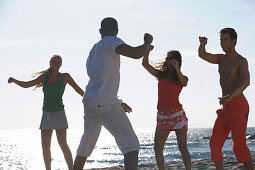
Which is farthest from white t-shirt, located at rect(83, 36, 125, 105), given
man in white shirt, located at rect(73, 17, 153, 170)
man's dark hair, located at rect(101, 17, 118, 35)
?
man's dark hair, located at rect(101, 17, 118, 35)

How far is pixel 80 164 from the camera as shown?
5473mm

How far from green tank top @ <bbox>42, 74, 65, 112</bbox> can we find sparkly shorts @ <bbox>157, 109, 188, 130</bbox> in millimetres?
1790

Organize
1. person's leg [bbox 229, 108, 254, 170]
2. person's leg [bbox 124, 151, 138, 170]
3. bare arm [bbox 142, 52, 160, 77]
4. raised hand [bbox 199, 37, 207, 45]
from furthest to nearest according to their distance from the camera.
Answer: bare arm [bbox 142, 52, 160, 77] → raised hand [bbox 199, 37, 207, 45] → person's leg [bbox 229, 108, 254, 170] → person's leg [bbox 124, 151, 138, 170]

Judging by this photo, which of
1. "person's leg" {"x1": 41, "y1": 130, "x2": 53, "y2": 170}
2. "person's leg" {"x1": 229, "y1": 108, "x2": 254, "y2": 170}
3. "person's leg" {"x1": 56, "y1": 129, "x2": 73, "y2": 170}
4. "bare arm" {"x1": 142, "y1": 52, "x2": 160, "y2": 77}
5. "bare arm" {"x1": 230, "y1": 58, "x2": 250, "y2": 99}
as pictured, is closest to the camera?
"bare arm" {"x1": 230, "y1": 58, "x2": 250, "y2": 99}

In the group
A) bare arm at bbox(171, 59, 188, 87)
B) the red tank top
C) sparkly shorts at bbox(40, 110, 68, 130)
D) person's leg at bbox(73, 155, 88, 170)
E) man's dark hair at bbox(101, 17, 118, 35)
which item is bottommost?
person's leg at bbox(73, 155, 88, 170)

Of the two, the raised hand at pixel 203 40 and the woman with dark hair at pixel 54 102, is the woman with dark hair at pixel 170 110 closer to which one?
the raised hand at pixel 203 40

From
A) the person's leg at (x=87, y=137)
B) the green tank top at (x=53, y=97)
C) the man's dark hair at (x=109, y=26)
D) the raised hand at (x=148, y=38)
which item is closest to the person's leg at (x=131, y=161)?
the person's leg at (x=87, y=137)

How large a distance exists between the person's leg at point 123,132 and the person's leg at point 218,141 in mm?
1738

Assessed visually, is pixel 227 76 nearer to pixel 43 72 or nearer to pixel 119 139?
pixel 119 139

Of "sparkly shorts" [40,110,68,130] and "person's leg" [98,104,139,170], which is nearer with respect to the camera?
"person's leg" [98,104,139,170]

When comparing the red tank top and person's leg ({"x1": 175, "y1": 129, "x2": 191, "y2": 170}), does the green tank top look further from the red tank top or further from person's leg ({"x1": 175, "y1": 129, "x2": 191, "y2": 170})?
person's leg ({"x1": 175, "y1": 129, "x2": 191, "y2": 170})

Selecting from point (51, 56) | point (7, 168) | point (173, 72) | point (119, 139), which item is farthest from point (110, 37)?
point (7, 168)

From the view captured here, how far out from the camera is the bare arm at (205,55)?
649cm

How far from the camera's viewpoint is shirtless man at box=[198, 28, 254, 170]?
617 centimetres
